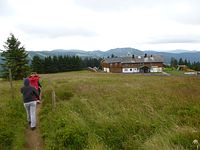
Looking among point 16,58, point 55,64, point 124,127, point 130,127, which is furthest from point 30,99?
point 55,64

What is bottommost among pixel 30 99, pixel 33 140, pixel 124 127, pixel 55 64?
pixel 55 64

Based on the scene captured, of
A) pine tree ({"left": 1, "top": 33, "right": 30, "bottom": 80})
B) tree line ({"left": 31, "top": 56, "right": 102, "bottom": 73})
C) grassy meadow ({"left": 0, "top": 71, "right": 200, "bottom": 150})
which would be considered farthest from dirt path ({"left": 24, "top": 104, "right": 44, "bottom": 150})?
tree line ({"left": 31, "top": 56, "right": 102, "bottom": 73})

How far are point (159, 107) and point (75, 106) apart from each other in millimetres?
3617

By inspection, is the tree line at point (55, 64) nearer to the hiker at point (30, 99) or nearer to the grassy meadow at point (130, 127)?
the hiker at point (30, 99)

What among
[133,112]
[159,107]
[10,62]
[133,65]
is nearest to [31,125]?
[133,112]

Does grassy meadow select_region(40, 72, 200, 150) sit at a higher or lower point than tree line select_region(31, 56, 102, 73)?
higher

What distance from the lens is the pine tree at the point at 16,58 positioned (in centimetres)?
4381

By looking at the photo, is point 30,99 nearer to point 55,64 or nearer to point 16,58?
point 16,58

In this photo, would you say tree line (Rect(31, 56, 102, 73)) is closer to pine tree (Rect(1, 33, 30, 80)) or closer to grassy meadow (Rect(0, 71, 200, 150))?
pine tree (Rect(1, 33, 30, 80))

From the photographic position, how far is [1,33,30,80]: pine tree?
4381cm

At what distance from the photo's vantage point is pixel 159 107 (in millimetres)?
9125

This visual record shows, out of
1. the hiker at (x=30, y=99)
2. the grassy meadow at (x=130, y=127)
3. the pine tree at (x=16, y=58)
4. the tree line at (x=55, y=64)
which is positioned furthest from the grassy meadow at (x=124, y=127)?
the tree line at (x=55, y=64)

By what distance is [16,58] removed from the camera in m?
44.2

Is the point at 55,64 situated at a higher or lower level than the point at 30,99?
lower
